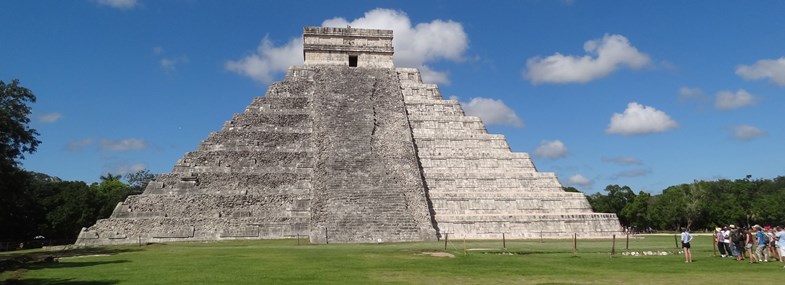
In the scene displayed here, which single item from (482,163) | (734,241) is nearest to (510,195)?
(482,163)

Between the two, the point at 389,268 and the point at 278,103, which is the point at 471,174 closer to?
the point at 278,103

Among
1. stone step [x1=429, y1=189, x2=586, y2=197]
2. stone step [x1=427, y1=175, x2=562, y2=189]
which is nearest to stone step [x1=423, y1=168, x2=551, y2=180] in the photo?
stone step [x1=427, y1=175, x2=562, y2=189]

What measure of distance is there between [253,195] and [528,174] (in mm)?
11327

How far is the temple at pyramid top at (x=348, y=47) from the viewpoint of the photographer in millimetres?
30016

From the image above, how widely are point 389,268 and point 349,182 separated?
33.4 ft

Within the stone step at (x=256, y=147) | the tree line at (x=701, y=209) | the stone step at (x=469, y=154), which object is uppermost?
the stone step at (x=256, y=147)

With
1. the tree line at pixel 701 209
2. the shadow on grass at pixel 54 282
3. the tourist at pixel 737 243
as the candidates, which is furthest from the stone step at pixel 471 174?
the tree line at pixel 701 209

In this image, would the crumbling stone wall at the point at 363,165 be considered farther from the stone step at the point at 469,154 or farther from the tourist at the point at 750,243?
the tourist at the point at 750,243

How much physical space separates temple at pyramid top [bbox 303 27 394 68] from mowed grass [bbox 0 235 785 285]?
1510cm

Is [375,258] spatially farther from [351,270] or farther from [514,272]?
[514,272]

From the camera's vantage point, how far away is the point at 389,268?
38.3 ft

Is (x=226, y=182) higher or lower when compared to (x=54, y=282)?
higher

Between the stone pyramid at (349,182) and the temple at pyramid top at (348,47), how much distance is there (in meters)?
2.16

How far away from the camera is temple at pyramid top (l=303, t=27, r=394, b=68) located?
98.5 ft
